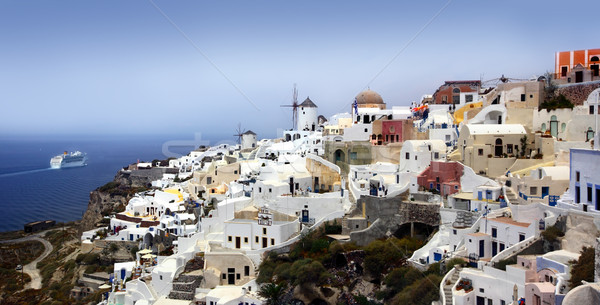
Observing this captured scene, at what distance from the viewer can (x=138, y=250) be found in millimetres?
33094

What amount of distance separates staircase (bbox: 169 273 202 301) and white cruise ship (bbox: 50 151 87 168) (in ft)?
360

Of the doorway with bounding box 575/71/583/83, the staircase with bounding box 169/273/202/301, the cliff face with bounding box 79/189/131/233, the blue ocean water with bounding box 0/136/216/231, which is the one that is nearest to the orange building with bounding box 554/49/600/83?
the doorway with bounding box 575/71/583/83

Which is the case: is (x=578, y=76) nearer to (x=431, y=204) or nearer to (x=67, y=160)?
(x=431, y=204)

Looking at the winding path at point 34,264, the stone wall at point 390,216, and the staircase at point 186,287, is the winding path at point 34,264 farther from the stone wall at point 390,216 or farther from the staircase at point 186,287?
the stone wall at point 390,216

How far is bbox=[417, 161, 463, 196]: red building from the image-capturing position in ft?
76.0

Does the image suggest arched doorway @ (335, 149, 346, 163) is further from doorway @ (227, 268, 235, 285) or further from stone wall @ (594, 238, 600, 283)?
stone wall @ (594, 238, 600, 283)

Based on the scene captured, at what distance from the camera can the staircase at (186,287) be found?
23612 millimetres

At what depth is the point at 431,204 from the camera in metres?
22.2

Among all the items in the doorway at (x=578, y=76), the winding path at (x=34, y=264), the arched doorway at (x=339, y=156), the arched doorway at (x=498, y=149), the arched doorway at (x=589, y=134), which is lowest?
the winding path at (x=34, y=264)

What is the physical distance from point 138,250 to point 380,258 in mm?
18197

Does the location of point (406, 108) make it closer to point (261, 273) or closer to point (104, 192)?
point (261, 273)

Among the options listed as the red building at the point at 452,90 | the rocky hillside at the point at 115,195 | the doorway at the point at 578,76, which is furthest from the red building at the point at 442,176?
the rocky hillside at the point at 115,195

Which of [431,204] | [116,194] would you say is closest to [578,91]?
[431,204]

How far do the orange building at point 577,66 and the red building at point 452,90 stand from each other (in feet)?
26.5
